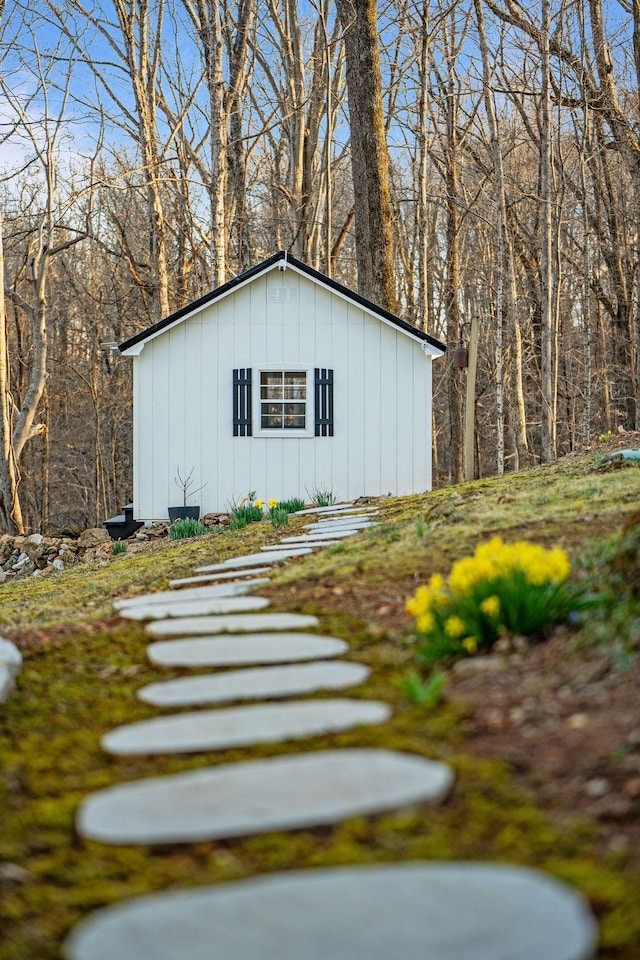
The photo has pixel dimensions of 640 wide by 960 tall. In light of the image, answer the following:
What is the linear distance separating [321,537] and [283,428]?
17.7ft

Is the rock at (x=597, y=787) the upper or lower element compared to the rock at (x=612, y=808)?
Result: upper

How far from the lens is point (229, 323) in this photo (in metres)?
10.9

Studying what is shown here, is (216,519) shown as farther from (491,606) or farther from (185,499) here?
(491,606)

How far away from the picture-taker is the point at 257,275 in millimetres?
10742

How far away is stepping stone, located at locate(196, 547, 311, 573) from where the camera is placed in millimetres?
4879

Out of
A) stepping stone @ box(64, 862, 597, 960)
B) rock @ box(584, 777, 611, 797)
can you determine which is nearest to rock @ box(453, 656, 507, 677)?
rock @ box(584, 777, 611, 797)

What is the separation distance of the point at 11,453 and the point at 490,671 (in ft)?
43.0

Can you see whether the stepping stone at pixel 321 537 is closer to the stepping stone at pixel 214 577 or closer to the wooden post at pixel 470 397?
the stepping stone at pixel 214 577

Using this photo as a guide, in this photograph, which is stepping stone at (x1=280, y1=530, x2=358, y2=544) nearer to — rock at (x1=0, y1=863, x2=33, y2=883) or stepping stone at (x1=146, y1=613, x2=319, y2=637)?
stepping stone at (x1=146, y1=613, x2=319, y2=637)

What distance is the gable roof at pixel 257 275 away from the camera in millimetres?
10578

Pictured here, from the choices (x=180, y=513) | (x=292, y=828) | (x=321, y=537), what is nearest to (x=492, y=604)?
(x=292, y=828)

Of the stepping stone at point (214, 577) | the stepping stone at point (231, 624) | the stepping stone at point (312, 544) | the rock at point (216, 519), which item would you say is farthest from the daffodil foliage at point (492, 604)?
the rock at point (216, 519)

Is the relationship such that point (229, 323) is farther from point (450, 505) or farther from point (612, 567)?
point (612, 567)

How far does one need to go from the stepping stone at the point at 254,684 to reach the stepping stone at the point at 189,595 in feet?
4.27
